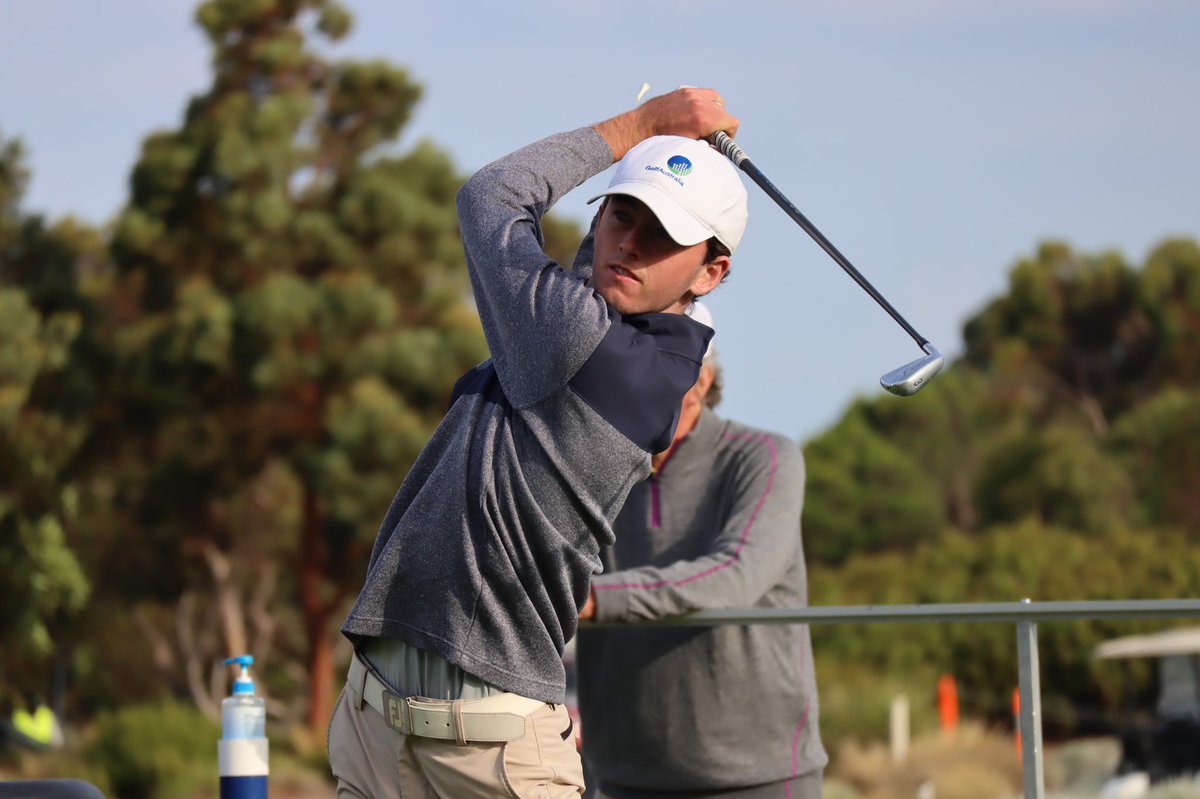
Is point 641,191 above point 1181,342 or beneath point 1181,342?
beneath

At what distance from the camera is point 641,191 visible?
2.57 meters

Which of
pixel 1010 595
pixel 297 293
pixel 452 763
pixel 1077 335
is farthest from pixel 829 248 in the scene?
pixel 1077 335

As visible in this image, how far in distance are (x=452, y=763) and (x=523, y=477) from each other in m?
0.46

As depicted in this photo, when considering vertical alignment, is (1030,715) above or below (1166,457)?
below

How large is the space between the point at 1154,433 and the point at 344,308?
1768cm

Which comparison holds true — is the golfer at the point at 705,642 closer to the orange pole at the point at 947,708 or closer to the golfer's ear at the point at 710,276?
the golfer's ear at the point at 710,276

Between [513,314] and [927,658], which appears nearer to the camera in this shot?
[513,314]

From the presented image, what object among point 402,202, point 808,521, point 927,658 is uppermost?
point 402,202

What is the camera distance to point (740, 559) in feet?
11.7

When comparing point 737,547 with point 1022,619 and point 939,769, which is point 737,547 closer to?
point 1022,619

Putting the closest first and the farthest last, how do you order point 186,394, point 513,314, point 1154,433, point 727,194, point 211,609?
point 513,314 < point 727,194 < point 186,394 < point 211,609 < point 1154,433

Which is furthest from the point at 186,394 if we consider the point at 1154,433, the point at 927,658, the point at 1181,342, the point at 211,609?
the point at 1181,342

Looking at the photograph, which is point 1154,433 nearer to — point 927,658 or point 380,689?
point 927,658

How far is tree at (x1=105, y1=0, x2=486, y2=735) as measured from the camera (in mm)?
21953
